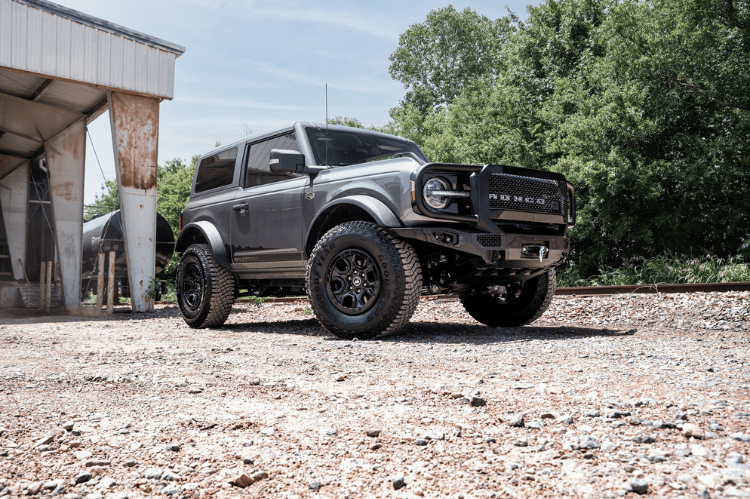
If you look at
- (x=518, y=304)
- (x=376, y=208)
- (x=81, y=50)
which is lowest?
(x=518, y=304)

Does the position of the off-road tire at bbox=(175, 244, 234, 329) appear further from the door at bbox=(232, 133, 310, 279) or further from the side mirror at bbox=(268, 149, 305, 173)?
the side mirror at bbox=(268, 149, 305, 173)

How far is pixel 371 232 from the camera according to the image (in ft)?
17.7

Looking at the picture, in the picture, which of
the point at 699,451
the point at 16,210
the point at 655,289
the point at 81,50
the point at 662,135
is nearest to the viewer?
the point at 699,451

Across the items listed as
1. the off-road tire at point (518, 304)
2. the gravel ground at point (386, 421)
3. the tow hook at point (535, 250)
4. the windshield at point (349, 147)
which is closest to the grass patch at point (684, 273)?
the off-road tire at point (518, 304)

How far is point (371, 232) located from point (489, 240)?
3.44ft

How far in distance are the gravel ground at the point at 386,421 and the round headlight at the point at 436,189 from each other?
1.22 metres

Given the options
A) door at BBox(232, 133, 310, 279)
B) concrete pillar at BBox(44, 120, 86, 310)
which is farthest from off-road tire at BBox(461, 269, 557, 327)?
concrete pillar at BBox(44, 120, 86, 310)

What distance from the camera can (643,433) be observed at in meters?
2.36

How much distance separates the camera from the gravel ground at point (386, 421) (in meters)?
2.09

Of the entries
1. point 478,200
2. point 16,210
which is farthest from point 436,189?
point 16,210

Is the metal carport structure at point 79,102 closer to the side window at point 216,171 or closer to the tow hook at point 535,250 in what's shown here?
the side window at point 216,171

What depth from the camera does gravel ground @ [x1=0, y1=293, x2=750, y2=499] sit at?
2092mm

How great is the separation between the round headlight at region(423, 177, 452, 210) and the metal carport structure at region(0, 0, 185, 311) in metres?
9.35

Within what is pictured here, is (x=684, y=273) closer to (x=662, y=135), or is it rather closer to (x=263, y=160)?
(x=662, y=135)
